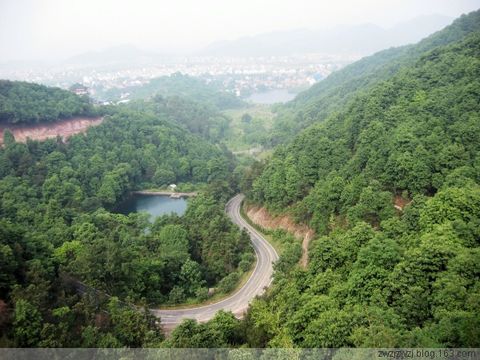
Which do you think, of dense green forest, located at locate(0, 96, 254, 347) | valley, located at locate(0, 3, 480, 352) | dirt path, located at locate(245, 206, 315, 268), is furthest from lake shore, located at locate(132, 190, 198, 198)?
dirt path, located at locate(245, 206, 315, 268)

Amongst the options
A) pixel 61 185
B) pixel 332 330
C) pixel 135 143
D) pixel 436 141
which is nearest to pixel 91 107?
pixel 135 143

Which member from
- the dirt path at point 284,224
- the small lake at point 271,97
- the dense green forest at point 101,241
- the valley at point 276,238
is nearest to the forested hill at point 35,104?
the valley at point 276,238

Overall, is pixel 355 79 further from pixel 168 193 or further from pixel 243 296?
pixel 243 296

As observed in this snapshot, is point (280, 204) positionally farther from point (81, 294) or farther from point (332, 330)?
point (332, 330)

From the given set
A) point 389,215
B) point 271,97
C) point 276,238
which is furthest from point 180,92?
point 389,215

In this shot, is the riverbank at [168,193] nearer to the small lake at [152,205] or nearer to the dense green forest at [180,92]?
the small lake at [152,205]

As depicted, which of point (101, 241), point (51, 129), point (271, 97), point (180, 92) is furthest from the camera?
point (271, 97)
